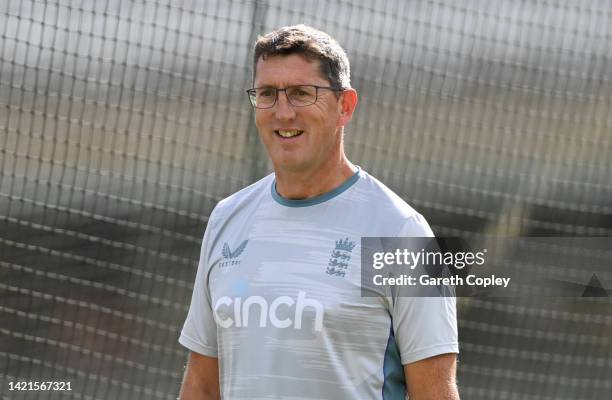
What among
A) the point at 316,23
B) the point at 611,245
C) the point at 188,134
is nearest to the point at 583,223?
the point at 611,245

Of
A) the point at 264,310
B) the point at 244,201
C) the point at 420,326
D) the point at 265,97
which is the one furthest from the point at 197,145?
the point at 420,326

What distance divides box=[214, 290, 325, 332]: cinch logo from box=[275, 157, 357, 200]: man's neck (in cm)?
26

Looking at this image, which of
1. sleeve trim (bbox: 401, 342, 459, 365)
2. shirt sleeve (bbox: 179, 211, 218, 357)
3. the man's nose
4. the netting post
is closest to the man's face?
the man's nose

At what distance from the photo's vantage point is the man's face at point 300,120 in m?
2.49

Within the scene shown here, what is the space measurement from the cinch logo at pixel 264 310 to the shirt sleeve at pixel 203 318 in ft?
0.47

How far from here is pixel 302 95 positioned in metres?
2.51

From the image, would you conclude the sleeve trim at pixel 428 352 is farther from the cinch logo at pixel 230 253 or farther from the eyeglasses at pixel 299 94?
the eyeglasses at pixel 299 94

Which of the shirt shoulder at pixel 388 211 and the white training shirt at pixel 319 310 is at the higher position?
the shirt shoulder at pixel 388 211

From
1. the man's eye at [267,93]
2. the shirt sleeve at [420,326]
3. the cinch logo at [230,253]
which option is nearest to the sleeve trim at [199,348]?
the cinch logo at [230,253]

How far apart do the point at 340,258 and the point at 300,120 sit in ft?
1.15

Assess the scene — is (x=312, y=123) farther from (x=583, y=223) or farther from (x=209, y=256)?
(x=583, y=223)

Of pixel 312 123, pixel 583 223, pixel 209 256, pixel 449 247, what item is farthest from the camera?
pixel 583 223

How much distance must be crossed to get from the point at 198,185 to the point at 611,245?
1921 millimetres

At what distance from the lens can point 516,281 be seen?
473 centimetres
